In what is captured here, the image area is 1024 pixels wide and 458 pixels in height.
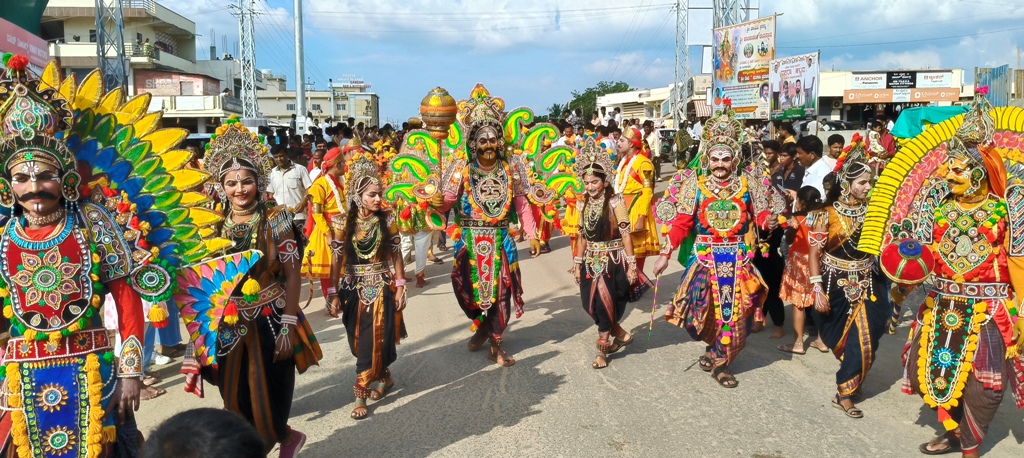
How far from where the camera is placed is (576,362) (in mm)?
6516

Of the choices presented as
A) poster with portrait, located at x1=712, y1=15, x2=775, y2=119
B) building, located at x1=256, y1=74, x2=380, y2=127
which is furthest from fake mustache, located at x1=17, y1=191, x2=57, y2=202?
building, located at x1=256, y1=74, x2=380, y2=127

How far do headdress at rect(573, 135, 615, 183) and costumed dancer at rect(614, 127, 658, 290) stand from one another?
1782 millimetres

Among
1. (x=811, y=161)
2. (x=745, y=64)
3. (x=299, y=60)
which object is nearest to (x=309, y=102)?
(x=299, y=60)

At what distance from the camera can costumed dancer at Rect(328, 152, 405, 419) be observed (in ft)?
17.2

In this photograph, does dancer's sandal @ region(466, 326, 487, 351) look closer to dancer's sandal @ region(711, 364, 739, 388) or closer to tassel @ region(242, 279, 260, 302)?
dancer's sandal @ region(711, 364, 739, 388)

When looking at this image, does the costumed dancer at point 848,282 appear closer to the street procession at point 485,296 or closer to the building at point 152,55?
the street procession at point 485,296

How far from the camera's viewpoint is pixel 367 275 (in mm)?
5273

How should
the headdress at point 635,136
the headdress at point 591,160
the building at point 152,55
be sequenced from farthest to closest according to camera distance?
the building at point 152,55 → the headdress at point 635,136 → the headdress at point 591,160

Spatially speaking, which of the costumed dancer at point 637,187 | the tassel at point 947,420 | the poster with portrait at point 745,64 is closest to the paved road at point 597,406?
the tassel at point 947,420

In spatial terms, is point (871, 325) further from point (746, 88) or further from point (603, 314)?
point (746, 88)

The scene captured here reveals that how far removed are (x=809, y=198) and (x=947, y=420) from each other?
1.99m

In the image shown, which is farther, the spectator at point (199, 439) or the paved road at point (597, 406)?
the paved road at point (597, 406)

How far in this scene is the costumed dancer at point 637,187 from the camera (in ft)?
27.9

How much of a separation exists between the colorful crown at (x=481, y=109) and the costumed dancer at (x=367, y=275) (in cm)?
139
